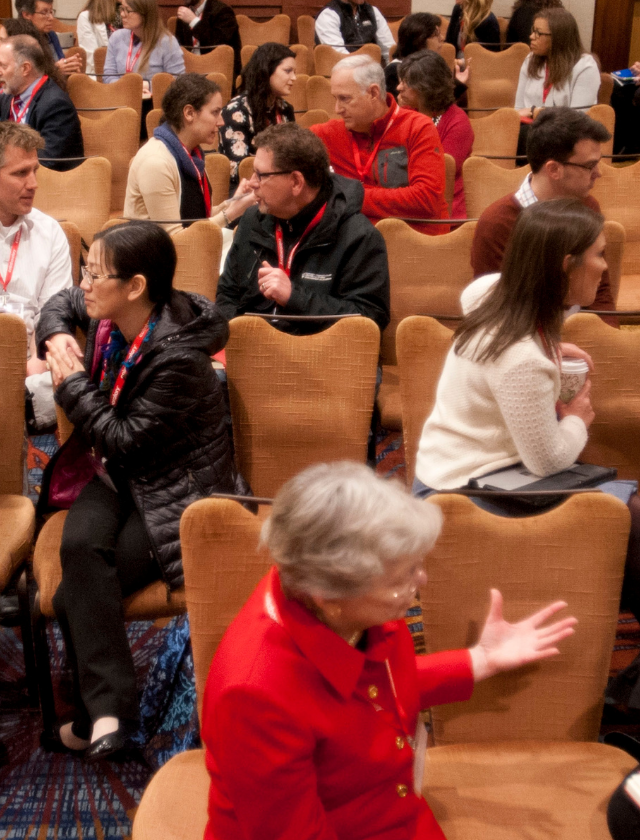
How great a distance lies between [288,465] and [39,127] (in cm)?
309

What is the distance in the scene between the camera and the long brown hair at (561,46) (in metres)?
5.55

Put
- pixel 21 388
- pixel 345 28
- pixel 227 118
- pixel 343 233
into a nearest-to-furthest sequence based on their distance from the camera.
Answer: pixel 21 388, pixel 343 233, pixel 227 118, pixel 345 28

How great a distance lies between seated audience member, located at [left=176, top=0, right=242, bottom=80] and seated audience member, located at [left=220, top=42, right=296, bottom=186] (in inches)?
123

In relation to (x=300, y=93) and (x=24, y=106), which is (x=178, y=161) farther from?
(x=300, y=93)

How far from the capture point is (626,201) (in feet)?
13.4

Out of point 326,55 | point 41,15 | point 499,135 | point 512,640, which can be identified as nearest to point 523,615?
point 512,640

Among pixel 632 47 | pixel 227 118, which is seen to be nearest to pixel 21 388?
pixel 227 118

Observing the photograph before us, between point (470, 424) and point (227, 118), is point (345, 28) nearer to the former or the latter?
point (227, 118)

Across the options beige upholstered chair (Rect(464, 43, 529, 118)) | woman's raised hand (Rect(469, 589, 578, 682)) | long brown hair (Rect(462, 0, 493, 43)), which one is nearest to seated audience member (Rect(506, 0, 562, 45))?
long brown hair (Rect(462, 0, 493, 43))

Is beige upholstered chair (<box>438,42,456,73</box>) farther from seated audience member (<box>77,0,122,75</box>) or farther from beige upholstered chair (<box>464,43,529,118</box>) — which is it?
seated audience member (<box>77,0,122,75</box>)

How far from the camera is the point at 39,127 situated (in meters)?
4.77

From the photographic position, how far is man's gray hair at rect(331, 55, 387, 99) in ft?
12.3

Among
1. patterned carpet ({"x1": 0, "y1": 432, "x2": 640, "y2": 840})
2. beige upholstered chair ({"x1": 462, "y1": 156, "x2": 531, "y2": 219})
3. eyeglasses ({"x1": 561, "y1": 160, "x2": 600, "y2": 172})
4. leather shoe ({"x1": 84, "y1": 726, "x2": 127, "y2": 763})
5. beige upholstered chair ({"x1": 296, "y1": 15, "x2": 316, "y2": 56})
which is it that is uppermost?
beige upholstered chair ({"x1": 296, "y1": 15, "x2": 316, "y2": 56})

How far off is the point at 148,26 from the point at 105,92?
0.78m
